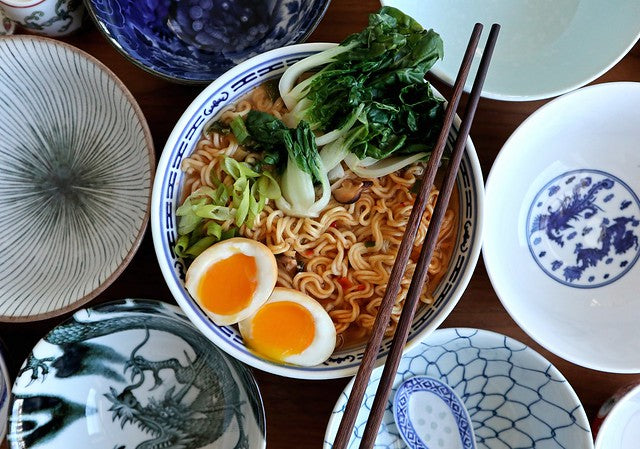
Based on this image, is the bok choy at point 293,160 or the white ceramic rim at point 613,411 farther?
the white ceramic rim at point 613,411

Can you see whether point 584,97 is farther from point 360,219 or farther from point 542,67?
point 360,219

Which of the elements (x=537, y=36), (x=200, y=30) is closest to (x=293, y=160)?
(x=200, y=30)

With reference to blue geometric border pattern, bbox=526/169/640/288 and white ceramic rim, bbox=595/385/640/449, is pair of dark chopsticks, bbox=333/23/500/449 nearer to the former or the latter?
blue geometric border pattern, bbox=526/169/640/288

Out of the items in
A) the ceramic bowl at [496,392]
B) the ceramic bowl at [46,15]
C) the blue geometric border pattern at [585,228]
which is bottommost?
the ceramic bowl at [496,392]

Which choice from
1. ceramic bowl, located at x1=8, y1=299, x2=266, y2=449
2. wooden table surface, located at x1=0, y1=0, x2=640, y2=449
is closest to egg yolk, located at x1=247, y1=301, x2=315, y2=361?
ceramic bowl, located at x1=8, y1=299, x2=266, y2=449

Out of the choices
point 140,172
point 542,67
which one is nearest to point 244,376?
point 140,172

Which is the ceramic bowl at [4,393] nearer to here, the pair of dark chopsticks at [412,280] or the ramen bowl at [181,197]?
the ramen bowl at [181,197]

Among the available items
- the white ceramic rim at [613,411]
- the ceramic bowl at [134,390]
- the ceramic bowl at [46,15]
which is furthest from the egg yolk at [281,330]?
the ceramic bowl at [46,15]
